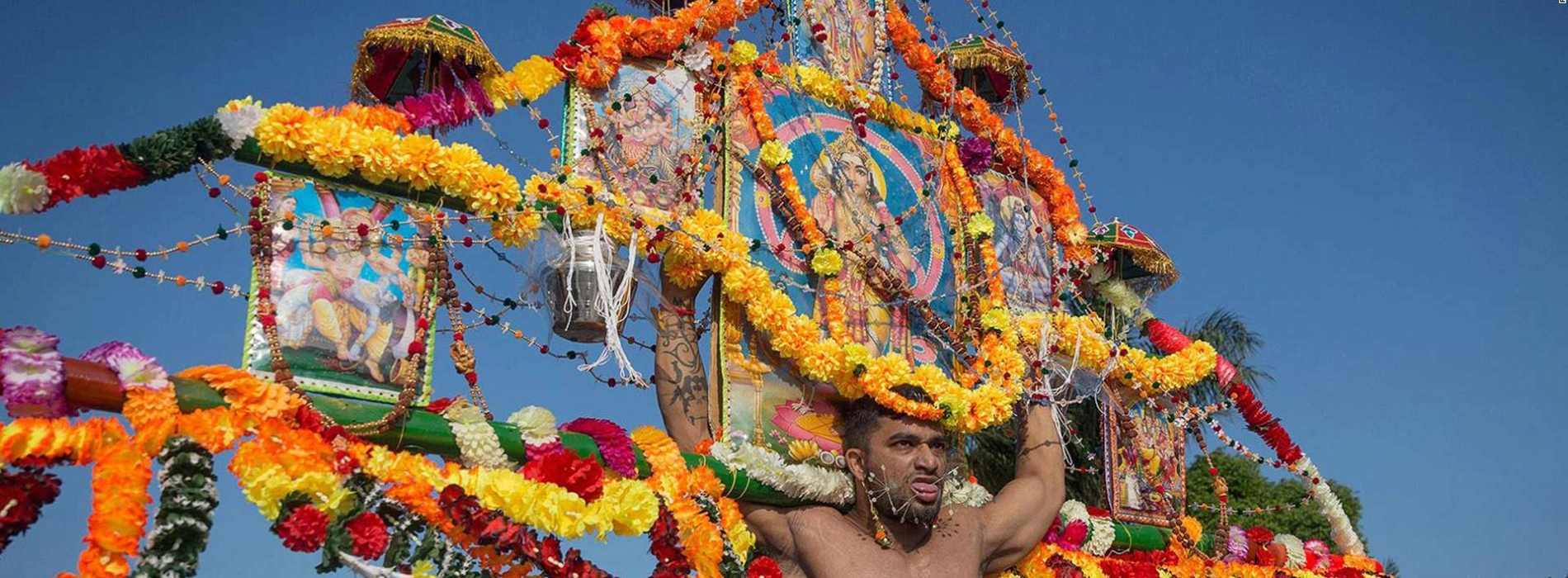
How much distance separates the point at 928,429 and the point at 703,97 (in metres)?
1.96

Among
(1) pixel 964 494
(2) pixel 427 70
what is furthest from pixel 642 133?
(1) pixel 964 494

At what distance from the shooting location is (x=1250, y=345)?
594 inches

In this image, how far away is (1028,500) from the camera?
7344 millimetres

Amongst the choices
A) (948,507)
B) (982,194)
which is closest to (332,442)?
(948,507)

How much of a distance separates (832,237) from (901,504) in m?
1.43

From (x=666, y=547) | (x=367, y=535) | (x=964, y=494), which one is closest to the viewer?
(x=367, y=535)

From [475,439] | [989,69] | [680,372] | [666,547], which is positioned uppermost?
[989,69]

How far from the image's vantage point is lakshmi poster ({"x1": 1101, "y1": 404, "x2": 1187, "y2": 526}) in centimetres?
862

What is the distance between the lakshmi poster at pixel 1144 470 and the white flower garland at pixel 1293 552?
0.96 metres

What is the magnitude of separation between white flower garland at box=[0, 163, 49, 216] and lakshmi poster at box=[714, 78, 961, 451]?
9.71 feet

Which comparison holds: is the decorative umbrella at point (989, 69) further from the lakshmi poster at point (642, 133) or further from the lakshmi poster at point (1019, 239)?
the lakshmi poster at point (642, 133)

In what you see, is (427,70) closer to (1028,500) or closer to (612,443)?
(612,443)

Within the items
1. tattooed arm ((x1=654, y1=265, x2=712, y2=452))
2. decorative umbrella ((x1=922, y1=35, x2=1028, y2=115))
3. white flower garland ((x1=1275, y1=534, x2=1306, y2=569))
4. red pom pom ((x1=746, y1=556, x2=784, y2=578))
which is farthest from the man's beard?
white flower garland ((x1=1275, y1=534, x2=1306, y2=569))

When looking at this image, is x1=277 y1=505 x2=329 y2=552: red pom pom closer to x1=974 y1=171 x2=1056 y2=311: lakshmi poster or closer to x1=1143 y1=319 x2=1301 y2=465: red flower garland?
x1=974 y1=171 x2=1056 y2=311: lakshmi poster
